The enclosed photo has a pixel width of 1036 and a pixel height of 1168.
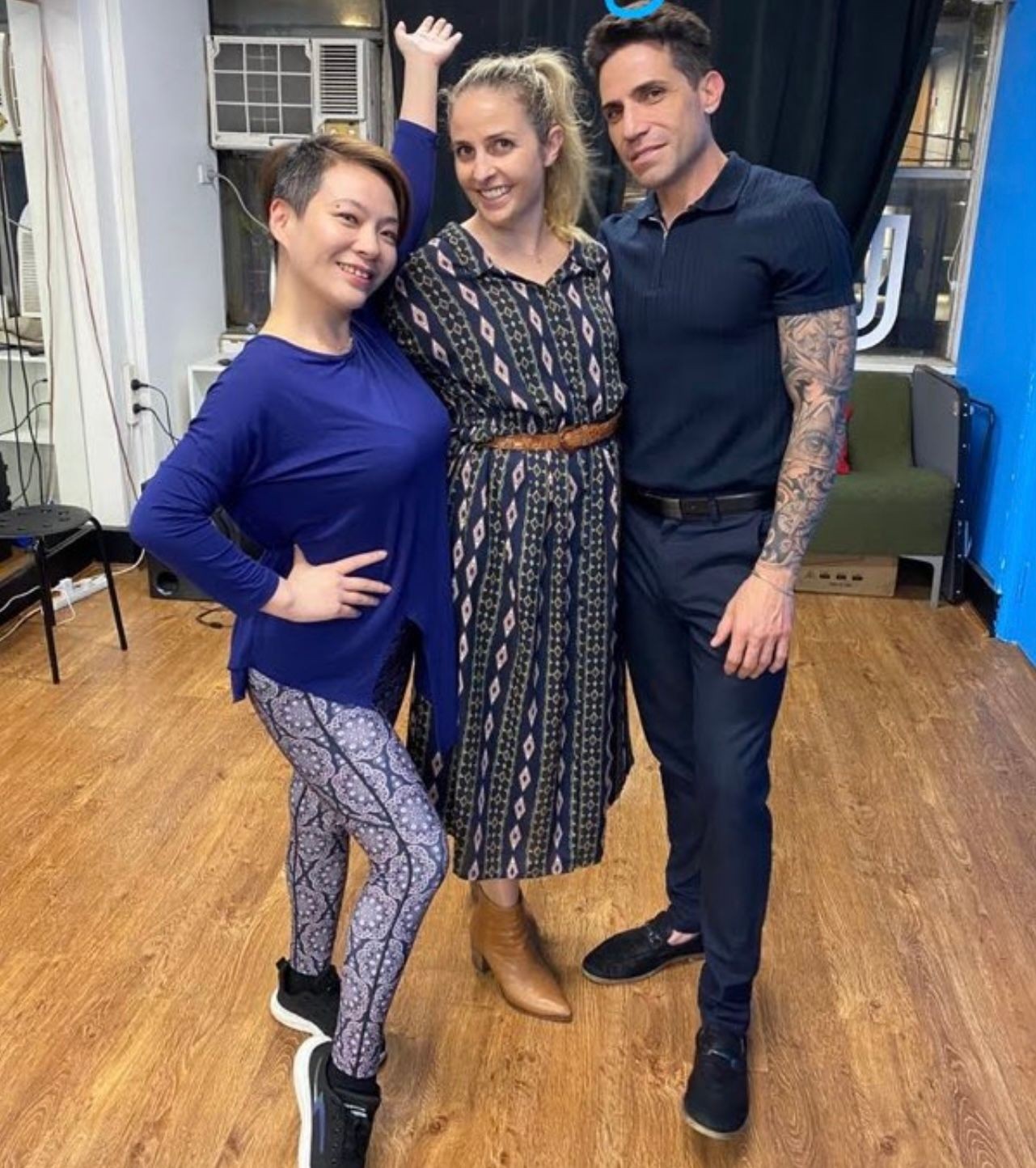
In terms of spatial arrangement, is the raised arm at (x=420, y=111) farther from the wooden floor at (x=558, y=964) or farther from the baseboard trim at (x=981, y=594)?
the baseboard trim at (x=981, y=594)

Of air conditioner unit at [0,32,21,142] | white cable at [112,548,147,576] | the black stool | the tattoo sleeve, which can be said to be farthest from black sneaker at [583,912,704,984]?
air conditioner unit at [0,32,21,142]

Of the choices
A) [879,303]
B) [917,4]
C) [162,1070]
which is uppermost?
[917,4]

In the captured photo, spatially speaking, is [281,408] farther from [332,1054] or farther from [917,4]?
[917,4]

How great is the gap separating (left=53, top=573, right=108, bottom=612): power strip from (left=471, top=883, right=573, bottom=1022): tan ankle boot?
2313 mm

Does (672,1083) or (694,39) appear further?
(672,1083)

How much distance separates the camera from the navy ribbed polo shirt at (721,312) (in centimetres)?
142

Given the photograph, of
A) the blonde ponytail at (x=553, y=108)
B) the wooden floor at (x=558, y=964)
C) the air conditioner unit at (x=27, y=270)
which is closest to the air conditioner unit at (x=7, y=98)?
the air conditioner unit at (x=27, y=270)

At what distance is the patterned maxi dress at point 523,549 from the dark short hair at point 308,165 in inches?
8.2

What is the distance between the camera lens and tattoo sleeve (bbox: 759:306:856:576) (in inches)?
56.4

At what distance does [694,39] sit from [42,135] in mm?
2862

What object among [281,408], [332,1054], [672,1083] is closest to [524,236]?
[281,408]

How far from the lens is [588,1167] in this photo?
153cm

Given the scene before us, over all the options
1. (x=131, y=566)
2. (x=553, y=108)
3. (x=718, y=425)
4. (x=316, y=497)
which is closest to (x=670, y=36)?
Answer: (x=553, y=108)

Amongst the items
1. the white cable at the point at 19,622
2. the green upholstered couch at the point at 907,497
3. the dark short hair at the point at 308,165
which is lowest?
the white cable at the point at 19,622
